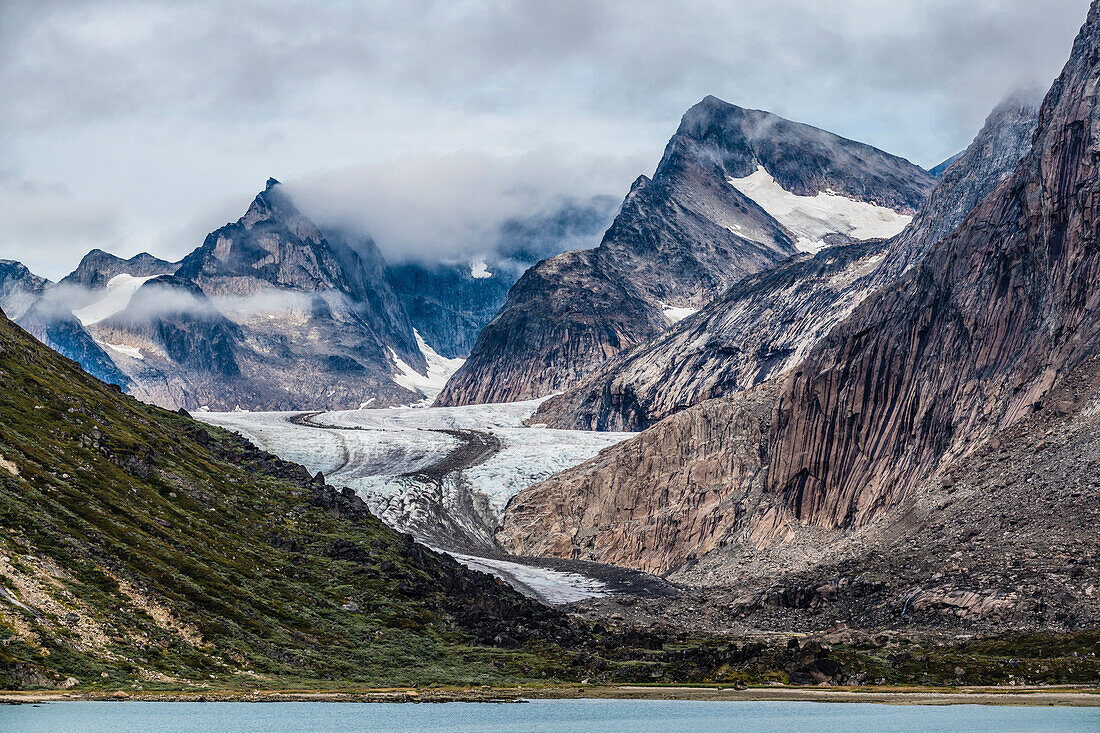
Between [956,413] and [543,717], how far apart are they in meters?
66.9

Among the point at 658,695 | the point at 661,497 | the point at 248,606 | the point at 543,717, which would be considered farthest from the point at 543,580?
the point at 543,717

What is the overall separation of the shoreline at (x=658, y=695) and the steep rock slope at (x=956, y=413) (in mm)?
11683

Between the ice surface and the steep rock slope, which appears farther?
the ice surface

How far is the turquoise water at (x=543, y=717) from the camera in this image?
5075 centimetres

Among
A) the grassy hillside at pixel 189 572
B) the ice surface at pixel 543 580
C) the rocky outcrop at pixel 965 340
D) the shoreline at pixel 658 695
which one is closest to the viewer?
the shoreline at pixel 658 695

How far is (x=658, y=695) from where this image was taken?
234ft

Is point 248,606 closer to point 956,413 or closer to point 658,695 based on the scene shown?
point 658,695

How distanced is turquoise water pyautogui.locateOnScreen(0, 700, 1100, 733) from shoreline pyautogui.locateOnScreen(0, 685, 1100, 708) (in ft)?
3.53

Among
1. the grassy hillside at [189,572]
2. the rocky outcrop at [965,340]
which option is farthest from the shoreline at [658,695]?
the rocky outcrop at [965,340]

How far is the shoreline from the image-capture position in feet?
199

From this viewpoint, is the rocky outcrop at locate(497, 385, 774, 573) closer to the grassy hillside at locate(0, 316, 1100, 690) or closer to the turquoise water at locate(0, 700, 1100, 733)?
the grassy hillside at locate(0, 316, 1100, 690)

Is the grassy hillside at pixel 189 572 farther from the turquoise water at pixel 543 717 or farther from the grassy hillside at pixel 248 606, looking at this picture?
the turquoise water at pixel 543 717

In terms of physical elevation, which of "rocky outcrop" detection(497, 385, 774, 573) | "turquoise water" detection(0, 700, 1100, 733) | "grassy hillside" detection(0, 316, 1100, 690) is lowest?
"turquoise water" detection(0, 700, 1100, 733)

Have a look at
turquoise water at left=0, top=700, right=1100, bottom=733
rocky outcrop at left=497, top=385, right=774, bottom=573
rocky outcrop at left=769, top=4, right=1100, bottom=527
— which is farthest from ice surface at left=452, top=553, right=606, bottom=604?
turquoise water at left=0, top=700, right=1100, bottom=733
